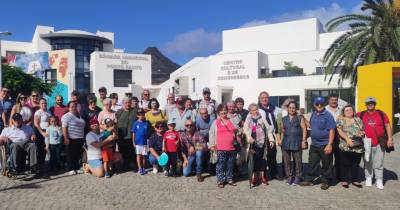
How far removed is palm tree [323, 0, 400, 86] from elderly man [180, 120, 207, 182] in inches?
460

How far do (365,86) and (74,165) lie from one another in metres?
12.4

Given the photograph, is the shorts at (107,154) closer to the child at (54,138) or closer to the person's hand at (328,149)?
the child at (54,138)

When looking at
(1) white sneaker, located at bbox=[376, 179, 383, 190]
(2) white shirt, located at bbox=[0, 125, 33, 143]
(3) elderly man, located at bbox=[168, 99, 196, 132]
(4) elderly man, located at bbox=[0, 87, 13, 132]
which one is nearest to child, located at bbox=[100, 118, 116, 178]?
(3) elderly man, located at bbox=[168, 99, 196, 132]

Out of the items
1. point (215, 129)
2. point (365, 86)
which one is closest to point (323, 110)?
point (215, 129)

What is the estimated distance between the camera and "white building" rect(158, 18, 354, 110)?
36938 millimetres

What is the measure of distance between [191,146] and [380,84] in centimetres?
1022

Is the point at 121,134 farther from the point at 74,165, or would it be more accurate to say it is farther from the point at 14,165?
the point at 14,165

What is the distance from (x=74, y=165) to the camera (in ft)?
29.1

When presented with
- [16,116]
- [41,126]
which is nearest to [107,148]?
[41,126]

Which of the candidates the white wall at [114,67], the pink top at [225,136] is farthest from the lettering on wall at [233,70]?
the pink top at [225,136]

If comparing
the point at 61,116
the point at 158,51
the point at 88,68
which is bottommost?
the point at 61,116

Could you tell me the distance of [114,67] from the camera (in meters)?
55.0

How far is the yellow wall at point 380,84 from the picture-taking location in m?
15.2

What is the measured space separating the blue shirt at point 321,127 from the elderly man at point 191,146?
2.30 meters
